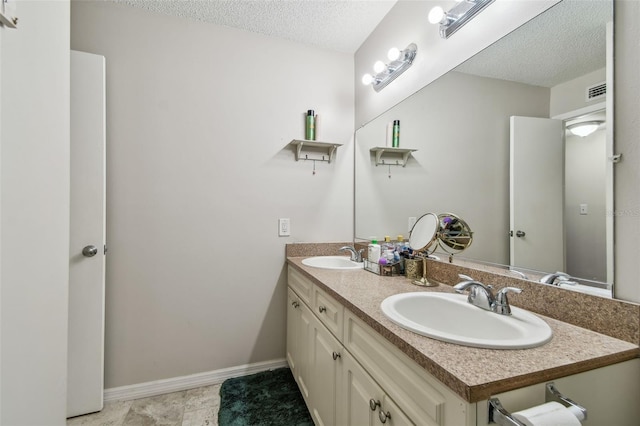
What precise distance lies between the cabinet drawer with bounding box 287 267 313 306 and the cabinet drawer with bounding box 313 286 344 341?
8cm

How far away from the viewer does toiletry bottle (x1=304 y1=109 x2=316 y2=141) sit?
76.6 inches

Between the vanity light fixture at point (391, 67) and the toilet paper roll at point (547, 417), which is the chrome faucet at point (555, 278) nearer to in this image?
the toilet paper roll at point (547, 417)

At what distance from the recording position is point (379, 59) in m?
1.85

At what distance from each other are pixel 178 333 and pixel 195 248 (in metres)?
0.55

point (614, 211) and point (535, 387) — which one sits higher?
point (614, 211)

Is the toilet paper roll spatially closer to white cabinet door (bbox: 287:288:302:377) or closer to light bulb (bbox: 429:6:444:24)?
white cabinet door (bbox: 287:288:302:377)

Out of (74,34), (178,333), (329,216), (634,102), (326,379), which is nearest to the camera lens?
(634,102)

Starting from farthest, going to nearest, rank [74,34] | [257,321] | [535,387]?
[257,321]
[74,34]
[535,387]

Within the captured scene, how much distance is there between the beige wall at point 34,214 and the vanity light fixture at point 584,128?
5.20 feet

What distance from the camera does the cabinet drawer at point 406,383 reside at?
1.84 ft

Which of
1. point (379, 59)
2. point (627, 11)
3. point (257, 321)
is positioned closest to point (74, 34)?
point (379, 59)

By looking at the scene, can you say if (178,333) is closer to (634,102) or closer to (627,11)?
(634,102)

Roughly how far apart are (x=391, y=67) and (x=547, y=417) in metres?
1.74

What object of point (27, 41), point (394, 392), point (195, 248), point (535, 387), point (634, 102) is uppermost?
point (27, 41)
